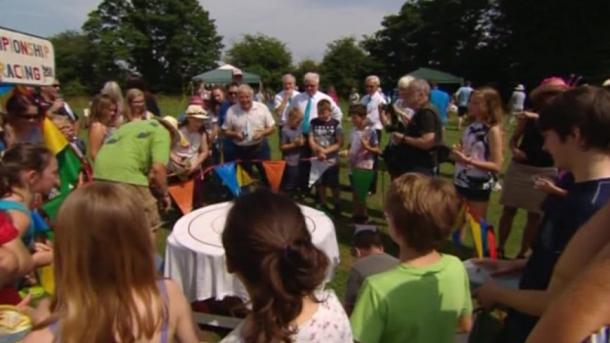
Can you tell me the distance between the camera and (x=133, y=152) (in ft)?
13.6

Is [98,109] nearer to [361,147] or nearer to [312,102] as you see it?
[361,147]

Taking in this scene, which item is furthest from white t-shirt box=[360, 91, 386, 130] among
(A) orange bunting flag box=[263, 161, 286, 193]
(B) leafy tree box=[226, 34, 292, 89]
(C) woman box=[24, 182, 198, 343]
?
(B) leafy tree box=[226, 34, 292, 89]

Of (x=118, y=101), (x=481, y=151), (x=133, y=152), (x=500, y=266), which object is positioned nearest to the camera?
(x=500, y=266)

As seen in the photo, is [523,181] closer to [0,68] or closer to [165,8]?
[0,68]

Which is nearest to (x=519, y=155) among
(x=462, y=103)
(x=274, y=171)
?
(x=274, y=171)

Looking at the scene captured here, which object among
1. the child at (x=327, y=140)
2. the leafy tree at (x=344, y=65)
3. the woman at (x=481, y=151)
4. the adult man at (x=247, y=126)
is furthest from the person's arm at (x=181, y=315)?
the leafy tree at (x=344, y=65)

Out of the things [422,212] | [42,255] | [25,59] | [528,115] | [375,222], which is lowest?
[375,222]

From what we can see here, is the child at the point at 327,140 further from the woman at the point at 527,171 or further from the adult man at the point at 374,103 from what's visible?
the woman at the point at 527,171

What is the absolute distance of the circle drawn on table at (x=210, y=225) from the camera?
370 centimetres

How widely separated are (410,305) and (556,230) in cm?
58

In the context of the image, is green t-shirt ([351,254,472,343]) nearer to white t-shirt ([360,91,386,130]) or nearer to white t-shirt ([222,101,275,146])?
white t-shirt ([222,101,275,146])

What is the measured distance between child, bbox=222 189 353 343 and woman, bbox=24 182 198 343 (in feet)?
0.89

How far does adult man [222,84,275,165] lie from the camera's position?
710 cm

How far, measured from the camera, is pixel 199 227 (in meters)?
3.96
